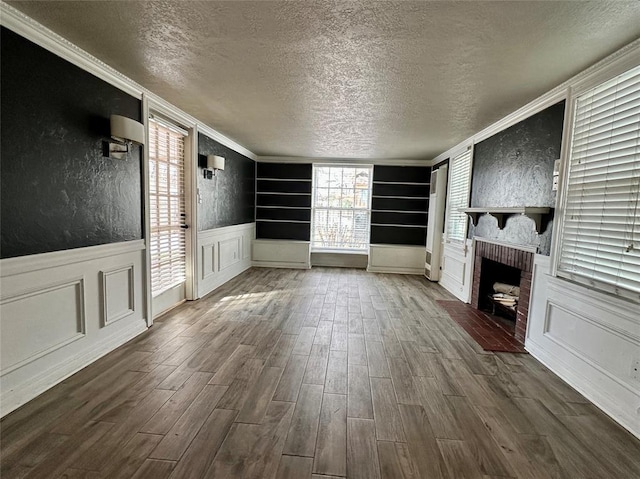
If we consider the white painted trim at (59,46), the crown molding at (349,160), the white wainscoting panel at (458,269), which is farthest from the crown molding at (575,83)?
the white painted trim at (59,46)

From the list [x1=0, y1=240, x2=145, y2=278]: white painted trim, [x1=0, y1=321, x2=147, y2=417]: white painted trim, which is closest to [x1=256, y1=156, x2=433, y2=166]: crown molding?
[x1=0, y1=240, x2=145, y2=278]: white painted trim

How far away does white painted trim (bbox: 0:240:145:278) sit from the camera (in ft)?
6.05

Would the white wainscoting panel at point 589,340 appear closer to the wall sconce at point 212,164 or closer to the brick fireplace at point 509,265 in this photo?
the brick fireplace at point 509,265

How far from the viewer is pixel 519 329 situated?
10.3 ft

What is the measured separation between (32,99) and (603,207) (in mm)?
3844

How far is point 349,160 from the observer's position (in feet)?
21.6

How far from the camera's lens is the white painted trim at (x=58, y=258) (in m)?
1.84

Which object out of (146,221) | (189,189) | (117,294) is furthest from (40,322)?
(189,189)

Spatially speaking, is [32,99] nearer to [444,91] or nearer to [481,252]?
[444,91]

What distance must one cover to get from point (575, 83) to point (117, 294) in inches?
163

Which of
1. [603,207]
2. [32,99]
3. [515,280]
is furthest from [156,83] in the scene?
[515,280]

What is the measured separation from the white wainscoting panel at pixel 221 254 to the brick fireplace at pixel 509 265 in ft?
12.4

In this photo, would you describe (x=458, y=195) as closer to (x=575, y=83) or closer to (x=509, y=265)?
(x=509, y=265)

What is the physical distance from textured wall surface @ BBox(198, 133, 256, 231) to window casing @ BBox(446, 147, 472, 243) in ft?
11.8
